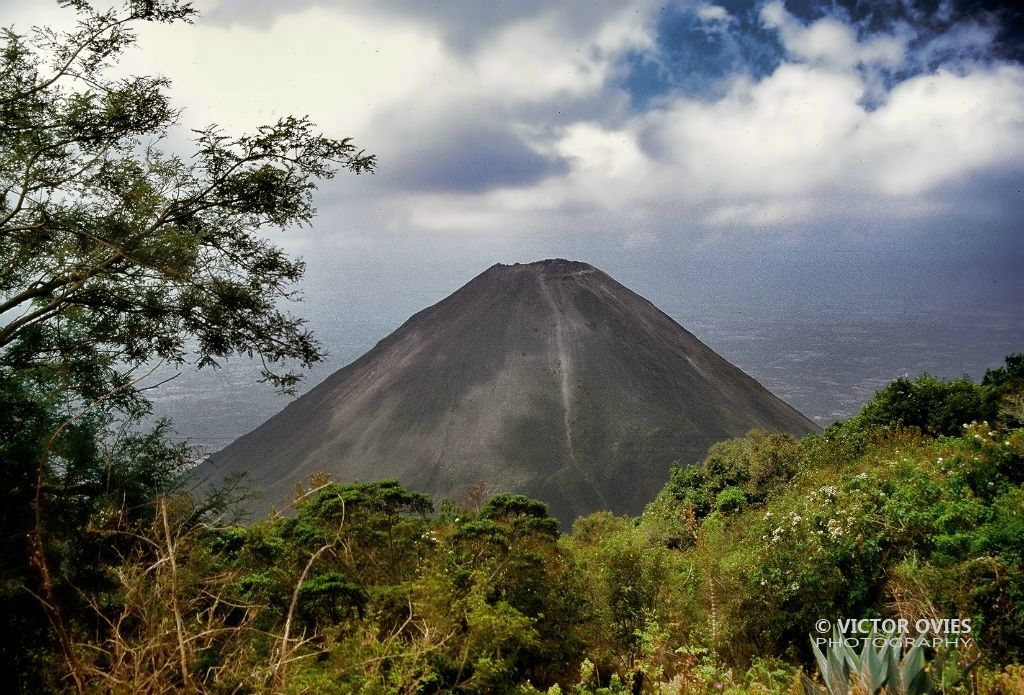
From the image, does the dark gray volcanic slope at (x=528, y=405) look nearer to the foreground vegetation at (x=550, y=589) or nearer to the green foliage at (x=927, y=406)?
the green foliage at (x=927, y=406)

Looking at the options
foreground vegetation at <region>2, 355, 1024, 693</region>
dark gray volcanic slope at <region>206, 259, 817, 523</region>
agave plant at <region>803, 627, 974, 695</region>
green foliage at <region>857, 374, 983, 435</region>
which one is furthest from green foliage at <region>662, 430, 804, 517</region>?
dark gray volcanic slope at <region>206, 259, 817, 523</region>

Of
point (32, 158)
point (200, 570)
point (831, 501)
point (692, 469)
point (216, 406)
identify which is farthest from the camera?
point (216, 406)

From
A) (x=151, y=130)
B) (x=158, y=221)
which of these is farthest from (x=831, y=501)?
(x=151, y=130)

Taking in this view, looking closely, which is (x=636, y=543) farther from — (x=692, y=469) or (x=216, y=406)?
(x=216, y=406)

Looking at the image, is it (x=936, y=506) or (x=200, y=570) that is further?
(x=936, y=506)

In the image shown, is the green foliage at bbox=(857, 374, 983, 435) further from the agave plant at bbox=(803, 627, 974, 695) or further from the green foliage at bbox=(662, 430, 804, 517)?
the agave plant at bbox=(803, 627, 974, 695)
